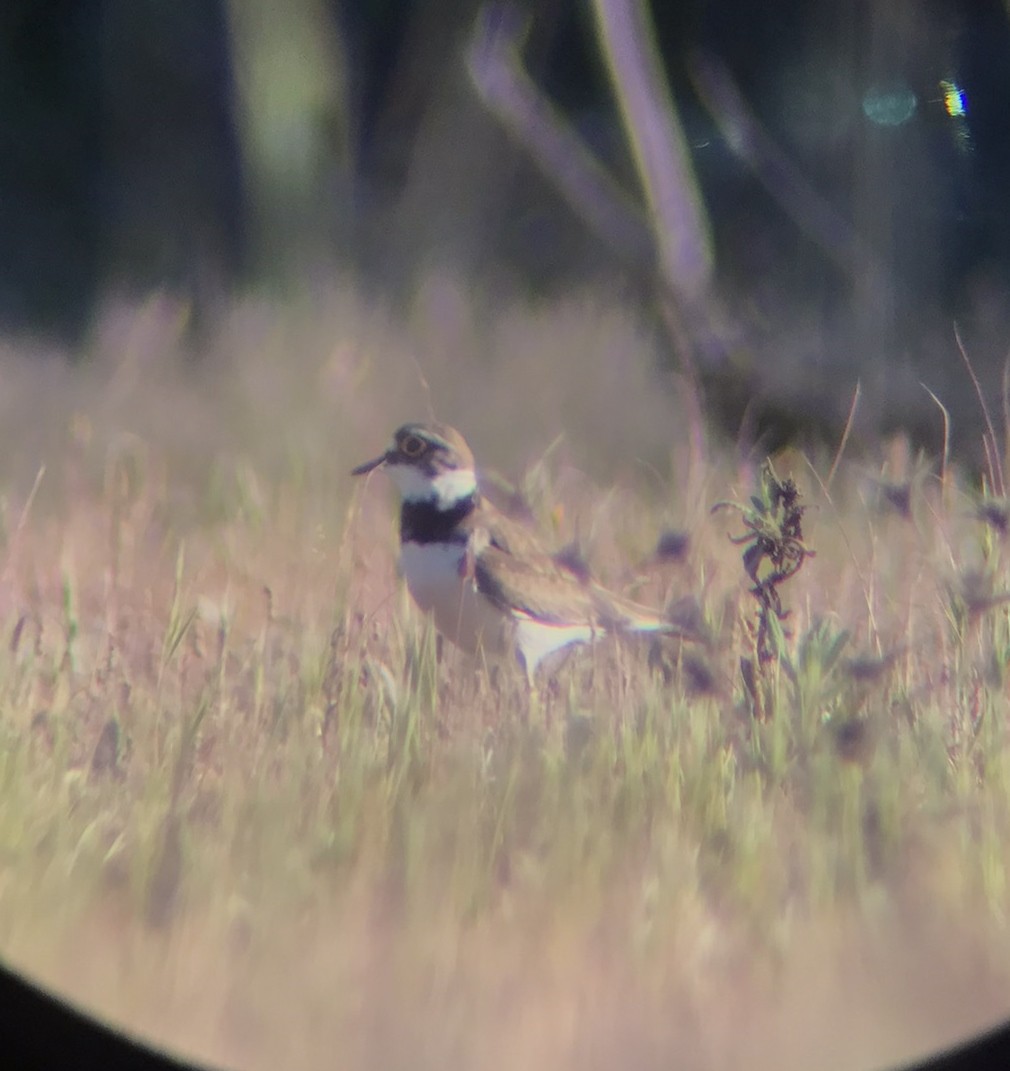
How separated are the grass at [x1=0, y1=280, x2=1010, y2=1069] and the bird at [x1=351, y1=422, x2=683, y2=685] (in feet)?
0.14

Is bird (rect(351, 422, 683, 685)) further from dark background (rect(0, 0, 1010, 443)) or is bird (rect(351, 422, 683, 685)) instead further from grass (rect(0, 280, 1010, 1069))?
dark background (rect(0, 0, 1010, 443))

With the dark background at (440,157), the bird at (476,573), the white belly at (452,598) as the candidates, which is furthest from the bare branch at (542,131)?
the white belly at (452,598)

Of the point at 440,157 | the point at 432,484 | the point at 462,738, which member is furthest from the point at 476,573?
the point at 440,157

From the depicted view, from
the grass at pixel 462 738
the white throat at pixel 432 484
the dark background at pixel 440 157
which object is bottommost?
the grass at pixel 462 738

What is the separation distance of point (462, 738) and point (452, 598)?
1.34 ft

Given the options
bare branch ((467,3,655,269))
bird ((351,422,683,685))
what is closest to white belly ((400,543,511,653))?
bird ((351,422,683,685))

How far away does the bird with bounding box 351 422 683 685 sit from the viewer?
1.77 m

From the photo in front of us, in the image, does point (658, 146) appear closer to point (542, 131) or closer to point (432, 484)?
point (542, 131)

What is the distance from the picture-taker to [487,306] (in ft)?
5.81

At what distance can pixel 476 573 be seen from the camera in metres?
2.05

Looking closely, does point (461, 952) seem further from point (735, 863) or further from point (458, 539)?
point (458, 539)

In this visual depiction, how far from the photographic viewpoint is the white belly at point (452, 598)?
1.82 metres

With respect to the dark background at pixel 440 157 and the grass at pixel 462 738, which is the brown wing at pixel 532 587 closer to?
the grass at pixel 462 738

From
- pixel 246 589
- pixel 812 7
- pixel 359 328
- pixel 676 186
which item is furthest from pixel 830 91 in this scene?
pixel 246 589
